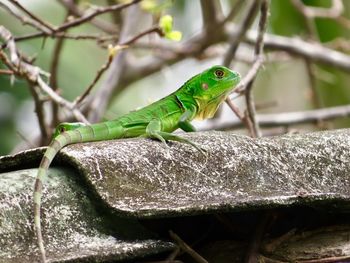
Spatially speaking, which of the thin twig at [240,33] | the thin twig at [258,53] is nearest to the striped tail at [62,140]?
the thin twig at [258,53]

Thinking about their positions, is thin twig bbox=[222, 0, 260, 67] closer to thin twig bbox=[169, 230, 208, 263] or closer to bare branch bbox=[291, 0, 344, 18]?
bare branch bbox=[291, 0, 344, 18]

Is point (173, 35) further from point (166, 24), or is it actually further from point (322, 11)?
point (322, 11)

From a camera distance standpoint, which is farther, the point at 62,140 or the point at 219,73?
the point at 219,73

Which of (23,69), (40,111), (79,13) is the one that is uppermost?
(23,69)

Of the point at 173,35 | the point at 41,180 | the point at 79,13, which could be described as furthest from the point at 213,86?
the point at 79,13

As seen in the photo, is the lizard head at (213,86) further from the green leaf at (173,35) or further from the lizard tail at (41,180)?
the lizard tail at (41,180)

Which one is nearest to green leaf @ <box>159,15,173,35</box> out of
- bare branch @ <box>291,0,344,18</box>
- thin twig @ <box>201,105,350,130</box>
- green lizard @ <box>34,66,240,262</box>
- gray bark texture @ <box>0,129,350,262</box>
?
green lizard @ <box>34,66,240,262</box>

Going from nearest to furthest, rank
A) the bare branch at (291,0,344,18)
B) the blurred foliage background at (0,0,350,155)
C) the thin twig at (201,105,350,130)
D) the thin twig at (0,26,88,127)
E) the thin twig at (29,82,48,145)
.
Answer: the thin twig at (0,26,88,127) < the thin twig at (29,82,48,145) < the thin twig at (201,105,350,130) < the bare branch at (291,0,344,18) < the blurred foliage background at (0,0,350,155)
